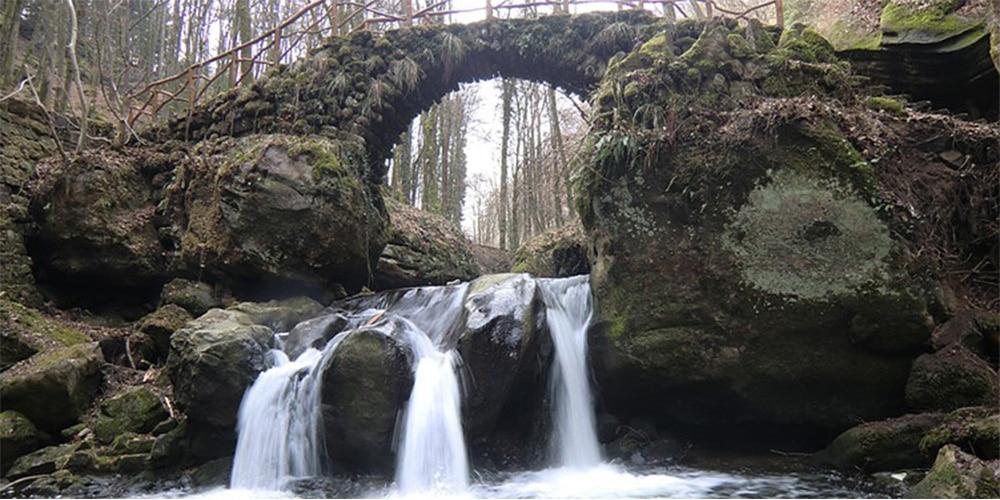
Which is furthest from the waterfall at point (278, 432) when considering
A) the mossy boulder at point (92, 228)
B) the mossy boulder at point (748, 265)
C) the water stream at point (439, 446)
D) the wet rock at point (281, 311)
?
the mossy boulder at point (92, 228)

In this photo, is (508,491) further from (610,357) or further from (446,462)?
(610,357)

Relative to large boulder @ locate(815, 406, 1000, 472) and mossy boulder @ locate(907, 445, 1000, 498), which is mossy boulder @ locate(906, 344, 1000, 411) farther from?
mossy boulder @ locate(907, 445, 1000, 498)

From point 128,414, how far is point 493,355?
148 inches

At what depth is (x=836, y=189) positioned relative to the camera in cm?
549

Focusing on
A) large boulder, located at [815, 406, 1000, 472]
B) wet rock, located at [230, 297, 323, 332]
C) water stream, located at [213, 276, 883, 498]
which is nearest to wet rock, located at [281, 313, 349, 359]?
water stream, located at [213, 276, 883, 498]

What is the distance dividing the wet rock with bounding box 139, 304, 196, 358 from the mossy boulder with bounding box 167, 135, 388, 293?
78 cm

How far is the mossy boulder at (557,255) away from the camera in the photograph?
1188 cm

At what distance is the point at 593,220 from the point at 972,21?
5.11 meters

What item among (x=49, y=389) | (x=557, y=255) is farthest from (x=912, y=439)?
(x=557, y=255)

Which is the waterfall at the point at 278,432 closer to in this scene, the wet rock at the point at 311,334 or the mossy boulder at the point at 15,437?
the wet rock at the point at 311,334

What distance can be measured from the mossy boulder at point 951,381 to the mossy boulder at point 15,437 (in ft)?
26.4

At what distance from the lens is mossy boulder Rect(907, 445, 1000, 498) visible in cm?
354

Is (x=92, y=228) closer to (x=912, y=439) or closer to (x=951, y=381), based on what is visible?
(x=912, y=439)

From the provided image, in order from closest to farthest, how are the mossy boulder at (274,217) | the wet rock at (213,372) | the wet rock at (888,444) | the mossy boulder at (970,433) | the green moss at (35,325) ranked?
the mossy boulder at (970,433), the wet rock at (888,444), the wet rock at (213,372), the green moss at (35,325), the mossy boulder at (274,217)
